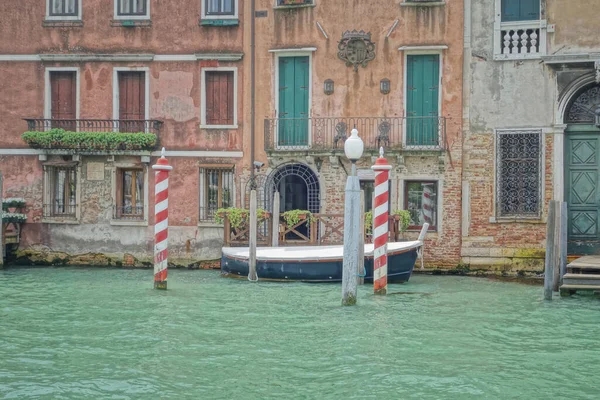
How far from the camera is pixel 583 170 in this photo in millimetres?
18422

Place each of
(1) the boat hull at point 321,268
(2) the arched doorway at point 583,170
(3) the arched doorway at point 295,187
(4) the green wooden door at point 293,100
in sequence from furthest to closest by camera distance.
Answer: (3) the arched doorway at point 295,187 < (4) the green wooden door at point 293,100 < (2) the arched doorway at point 583,170 < (1) the boat hull at point 321,268

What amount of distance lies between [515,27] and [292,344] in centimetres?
1026

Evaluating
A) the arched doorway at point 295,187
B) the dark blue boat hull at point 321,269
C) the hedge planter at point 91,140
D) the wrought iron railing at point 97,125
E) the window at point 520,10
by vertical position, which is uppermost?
the window at point 520,10

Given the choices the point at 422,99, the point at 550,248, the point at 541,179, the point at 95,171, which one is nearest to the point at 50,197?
the point at 95,171

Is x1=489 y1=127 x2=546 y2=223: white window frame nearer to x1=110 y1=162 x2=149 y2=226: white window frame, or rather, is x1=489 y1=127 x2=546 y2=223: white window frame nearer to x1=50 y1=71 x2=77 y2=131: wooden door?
x1=110 y1=162 x2=149 y2=226: white window frame

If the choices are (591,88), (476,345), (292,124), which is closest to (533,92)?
(591,88)

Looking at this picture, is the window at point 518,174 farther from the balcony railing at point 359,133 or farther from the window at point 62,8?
the window at point 62,8

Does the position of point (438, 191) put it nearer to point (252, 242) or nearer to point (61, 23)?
point (252, 242)

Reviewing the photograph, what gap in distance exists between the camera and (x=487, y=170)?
1877 centimetres

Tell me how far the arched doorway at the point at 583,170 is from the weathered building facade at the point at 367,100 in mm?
2083

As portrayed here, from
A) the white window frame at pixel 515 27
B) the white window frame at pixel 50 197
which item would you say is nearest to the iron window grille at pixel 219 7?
the white window frame at pixel 50 197

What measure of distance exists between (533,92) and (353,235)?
719 centimetres

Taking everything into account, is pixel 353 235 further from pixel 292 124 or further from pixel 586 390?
pixel 292 124

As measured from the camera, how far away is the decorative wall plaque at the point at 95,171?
20484mm
